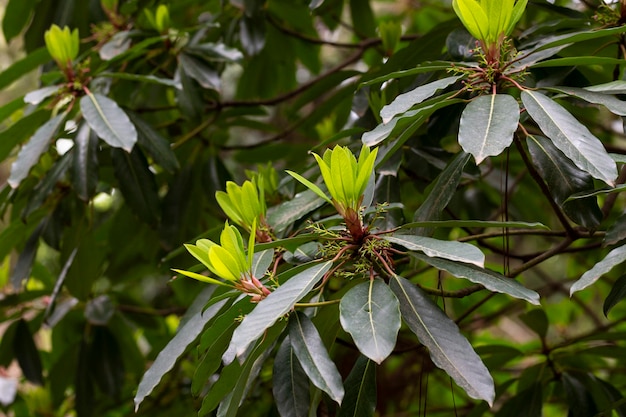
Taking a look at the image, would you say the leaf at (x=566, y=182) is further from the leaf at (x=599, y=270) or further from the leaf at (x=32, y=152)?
the leaf at (x=32, y=152)

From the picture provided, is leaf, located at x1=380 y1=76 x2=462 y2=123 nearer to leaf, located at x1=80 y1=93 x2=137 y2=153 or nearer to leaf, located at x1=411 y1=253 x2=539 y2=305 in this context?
leaf, located at x1=411 y1=253 x2=539 y2=305

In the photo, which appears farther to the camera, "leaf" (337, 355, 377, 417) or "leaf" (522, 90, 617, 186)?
"leaf" (337, 355, 377, 417)

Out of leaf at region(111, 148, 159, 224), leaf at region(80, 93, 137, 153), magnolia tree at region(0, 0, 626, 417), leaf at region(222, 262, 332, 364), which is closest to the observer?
leaf at region(222, 262, 332, 364)

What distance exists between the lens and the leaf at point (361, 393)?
2.94ft

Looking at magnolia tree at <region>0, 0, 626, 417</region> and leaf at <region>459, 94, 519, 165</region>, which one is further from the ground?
leaf at <region>459, 94, 519, 165</region>

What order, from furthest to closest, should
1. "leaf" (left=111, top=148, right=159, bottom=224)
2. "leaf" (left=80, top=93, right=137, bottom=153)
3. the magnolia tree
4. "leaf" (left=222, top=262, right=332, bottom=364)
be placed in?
1. "leaf" (left=111, top=148, right=159, bottom=224)
2. "leaf" (left=80, top=93, right=137, bottom=153)
3. the magnolia tree
4. "leaf" (left=222, top=262, right=332, bottom=364)

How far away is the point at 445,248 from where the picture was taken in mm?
781

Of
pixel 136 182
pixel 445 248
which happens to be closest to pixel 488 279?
pixel 445 248

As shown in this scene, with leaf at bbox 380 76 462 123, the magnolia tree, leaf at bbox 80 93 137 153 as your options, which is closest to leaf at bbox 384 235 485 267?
the magnolia tree

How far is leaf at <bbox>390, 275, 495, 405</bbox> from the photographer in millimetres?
721

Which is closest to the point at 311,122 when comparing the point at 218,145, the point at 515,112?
the point at 218,145

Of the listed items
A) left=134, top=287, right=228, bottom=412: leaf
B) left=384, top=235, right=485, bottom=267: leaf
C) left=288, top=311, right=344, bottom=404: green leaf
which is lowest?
left=134, top=287, right=228, bottom=412: leaf

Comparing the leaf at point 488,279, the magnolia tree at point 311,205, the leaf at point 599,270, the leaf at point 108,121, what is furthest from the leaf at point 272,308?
the leaf at point 108,121

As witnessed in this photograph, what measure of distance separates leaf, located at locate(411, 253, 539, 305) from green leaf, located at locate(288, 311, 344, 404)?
0.15m
